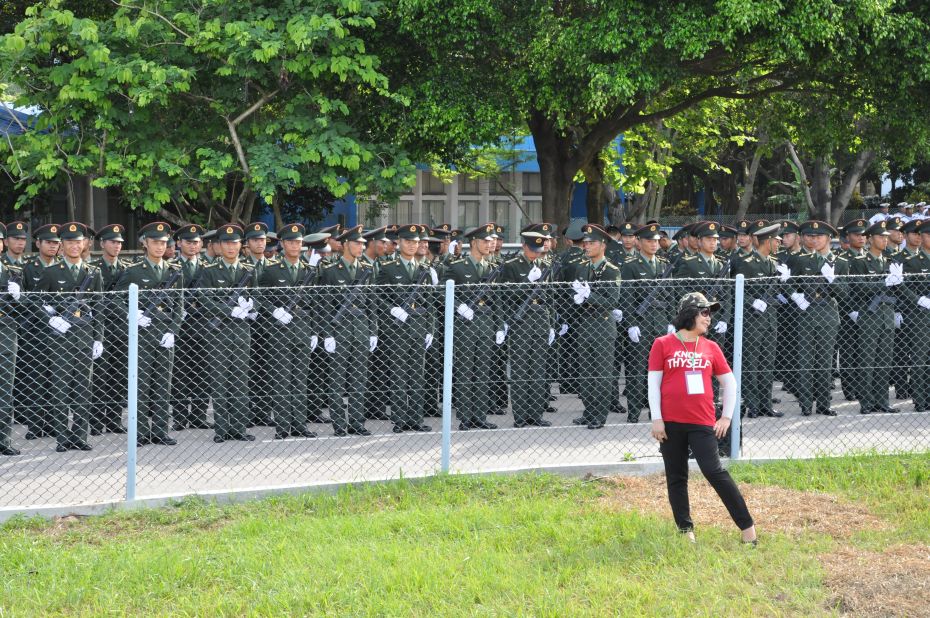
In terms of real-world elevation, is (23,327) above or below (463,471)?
above

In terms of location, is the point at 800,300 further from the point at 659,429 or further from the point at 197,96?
the point at 197,96

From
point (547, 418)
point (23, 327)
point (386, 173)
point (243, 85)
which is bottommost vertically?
point (547, 418)

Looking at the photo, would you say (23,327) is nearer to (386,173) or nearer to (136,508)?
(136,508)

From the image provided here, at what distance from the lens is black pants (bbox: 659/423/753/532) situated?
604cm

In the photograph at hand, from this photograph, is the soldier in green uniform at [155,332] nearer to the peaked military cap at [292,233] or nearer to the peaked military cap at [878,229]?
the peaked military cap at [292,233]

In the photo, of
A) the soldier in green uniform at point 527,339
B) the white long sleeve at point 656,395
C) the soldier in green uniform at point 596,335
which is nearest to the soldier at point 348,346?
the soldier in green uniform at point 527,339

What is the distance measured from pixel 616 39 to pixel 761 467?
719 centimetres

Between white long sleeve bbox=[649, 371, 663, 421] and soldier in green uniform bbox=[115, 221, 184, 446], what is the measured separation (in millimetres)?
4530

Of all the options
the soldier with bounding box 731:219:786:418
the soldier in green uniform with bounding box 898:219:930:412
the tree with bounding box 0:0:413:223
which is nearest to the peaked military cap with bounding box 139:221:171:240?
the tree with bounding box 0:0:413:223

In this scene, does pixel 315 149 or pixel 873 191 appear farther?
pixel 873 191

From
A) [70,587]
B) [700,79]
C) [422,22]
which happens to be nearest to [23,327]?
[70,587]

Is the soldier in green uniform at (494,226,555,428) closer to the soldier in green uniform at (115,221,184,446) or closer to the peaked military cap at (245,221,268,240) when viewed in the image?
the peaked military cap at (245,221,268,240)

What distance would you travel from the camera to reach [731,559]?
5.93 metres

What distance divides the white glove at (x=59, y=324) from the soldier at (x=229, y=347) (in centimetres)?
122
